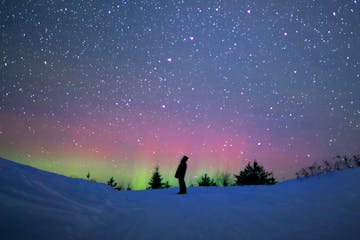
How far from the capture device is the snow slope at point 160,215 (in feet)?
13.7

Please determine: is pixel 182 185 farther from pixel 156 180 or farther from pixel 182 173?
pixel 156 180

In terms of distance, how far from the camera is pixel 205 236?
454 cm

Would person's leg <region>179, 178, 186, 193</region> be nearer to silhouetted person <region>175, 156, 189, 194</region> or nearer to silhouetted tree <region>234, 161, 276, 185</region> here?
silhouetted person <region>175, 156, 189, 194</region>

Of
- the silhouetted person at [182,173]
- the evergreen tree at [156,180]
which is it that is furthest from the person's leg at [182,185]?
the evergreen tree at [156,180]

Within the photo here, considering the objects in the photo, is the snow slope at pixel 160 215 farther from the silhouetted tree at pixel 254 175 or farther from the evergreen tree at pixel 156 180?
the evergreen tree at pixel 156 180

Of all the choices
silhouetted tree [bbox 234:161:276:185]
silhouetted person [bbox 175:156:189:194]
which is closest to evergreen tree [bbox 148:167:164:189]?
silhouetted tree [bbox 234:161:276:185]

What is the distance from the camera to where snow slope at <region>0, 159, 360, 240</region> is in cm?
418

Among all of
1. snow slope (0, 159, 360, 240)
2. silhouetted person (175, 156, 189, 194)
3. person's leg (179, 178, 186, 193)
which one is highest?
silhouetted person (175, 156, 189, 194)

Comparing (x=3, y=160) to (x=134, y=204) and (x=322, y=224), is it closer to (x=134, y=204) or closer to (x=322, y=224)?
(x=134, y=204)

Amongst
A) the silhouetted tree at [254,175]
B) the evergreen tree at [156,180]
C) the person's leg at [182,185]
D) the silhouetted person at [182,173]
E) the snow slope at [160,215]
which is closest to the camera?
the snow slope at [160,215]

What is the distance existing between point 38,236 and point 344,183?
773 cm

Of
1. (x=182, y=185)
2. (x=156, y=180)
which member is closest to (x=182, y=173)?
A: (x=182, y=185)

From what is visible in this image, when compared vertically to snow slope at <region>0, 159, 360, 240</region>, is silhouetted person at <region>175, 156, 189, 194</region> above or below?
above

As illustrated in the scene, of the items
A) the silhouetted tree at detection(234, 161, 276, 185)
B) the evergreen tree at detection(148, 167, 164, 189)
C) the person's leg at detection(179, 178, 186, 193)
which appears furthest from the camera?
the evergreen tree at detection(148, 167, 164, 189)
